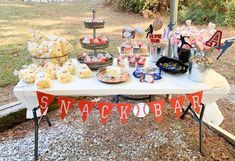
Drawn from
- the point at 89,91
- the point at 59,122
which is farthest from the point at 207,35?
the point at 59,122

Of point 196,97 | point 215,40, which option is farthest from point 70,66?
point 215,40

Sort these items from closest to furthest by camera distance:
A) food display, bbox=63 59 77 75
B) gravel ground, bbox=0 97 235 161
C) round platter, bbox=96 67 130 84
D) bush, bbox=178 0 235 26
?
round platter, bbox=96 67 130 84, food display, bbox=63 59 77 75, gravel ground, bbox=0 97 235 161, bush, bbox=178 0 235 26

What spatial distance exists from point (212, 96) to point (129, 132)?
0.86m

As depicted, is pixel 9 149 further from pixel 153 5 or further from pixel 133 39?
pixel 153 5

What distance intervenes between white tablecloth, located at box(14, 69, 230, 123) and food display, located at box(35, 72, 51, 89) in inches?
1.1

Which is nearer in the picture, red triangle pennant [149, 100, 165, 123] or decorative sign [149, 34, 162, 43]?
red triangle pennant [149, 100, 165, 123]

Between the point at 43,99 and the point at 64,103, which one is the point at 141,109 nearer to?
the point at 64,103

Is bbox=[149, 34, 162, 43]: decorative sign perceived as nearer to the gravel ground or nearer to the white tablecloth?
the white tablecloth

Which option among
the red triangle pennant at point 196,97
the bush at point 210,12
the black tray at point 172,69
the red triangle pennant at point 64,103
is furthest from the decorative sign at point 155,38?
the bush at point 210,12

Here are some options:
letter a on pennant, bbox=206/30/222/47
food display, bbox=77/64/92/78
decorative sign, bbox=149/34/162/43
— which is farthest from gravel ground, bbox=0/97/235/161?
letter a on pennant, bbox=206/30/222/47

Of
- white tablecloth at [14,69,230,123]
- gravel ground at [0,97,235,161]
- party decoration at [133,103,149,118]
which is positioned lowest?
gravel ground at [0,97,235,161]

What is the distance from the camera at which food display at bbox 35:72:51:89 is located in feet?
6.01

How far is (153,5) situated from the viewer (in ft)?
24.6

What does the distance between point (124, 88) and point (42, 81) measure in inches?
21.4
